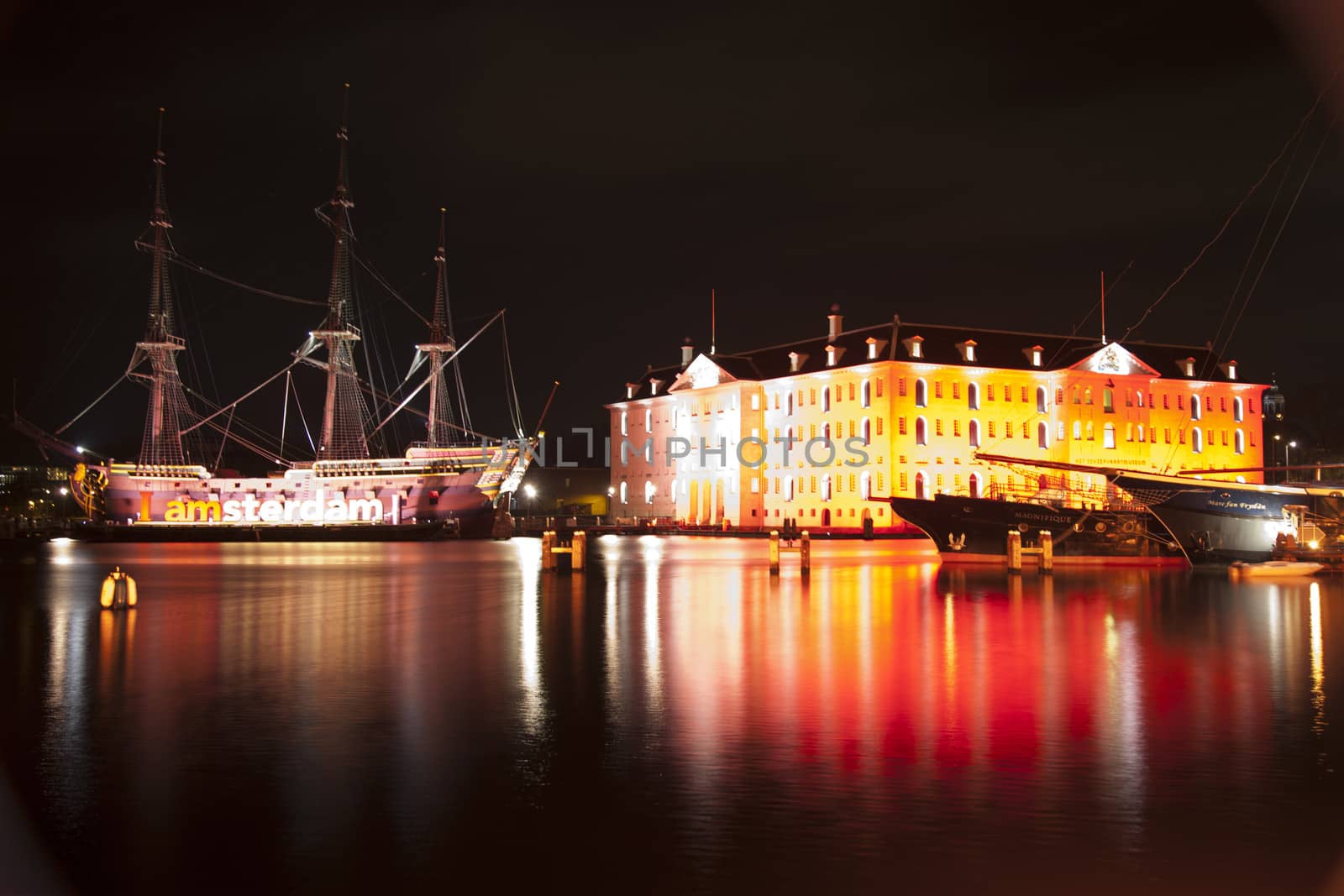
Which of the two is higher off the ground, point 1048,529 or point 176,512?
point 176,512

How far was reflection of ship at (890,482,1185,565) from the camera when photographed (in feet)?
163

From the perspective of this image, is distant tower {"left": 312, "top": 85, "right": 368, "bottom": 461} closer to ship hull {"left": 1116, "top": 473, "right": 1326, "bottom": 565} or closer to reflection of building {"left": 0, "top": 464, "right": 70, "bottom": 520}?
reflection of building {"left": 0, "top": 464, "right": 70, "bottom": 520}

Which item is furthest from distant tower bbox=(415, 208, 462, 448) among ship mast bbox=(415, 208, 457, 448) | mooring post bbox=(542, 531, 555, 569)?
mooring post bbox=(542, 531, 555, 569)

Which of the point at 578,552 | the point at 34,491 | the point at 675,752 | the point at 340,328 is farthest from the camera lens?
the point at 34,491

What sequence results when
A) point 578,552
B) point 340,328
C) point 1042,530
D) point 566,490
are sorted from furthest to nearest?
point 566,490, point 340,328, point 1042,530, point 578,552

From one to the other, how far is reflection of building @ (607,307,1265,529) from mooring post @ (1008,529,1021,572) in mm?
46365

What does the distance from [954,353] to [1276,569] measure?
2340 inches

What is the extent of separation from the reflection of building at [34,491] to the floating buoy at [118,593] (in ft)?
334

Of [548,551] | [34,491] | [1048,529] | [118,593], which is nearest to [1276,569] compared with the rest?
[1048,529]

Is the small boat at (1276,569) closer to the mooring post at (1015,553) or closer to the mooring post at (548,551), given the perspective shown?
the mooring post at (1015,553)

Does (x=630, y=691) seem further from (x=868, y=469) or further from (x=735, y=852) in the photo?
(x=868, y=469)

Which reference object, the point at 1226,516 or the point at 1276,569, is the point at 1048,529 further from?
the point at 1276,569

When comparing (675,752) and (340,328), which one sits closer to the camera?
(675,752)

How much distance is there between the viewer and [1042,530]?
169 ft
